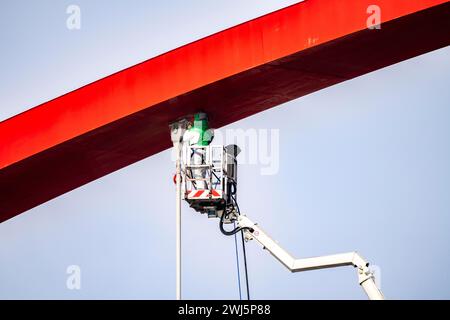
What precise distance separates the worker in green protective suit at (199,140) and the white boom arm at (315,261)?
3.73 ft

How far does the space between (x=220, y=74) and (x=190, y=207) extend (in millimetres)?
2689

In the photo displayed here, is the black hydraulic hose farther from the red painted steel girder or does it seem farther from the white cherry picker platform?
the red painted steel girder

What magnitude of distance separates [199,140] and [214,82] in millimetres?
1195

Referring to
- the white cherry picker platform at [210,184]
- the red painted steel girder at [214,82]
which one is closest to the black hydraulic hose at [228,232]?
the white cherry picker platform at [210,184]

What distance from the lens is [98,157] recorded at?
29.6m

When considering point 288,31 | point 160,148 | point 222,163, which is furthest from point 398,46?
point 160,148

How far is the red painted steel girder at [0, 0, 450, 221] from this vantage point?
25.6 meters

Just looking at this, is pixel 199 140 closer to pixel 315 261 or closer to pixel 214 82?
pixel 214 82

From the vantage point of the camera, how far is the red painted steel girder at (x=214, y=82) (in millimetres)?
25641

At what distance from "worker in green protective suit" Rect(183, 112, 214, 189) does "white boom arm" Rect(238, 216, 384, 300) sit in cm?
114

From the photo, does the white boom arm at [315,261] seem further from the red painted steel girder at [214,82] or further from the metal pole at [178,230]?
the red painted steel girder at [214,82]

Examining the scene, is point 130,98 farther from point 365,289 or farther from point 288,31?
point 365,289

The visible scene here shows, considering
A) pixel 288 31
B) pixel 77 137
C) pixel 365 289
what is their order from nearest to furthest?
pixel 365 289, pixel 288 31, pixel 77 137

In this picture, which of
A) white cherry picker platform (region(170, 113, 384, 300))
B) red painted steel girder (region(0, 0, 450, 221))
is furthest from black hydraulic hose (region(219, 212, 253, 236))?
red painted steel girder (region(0, 0, 450, 221))
